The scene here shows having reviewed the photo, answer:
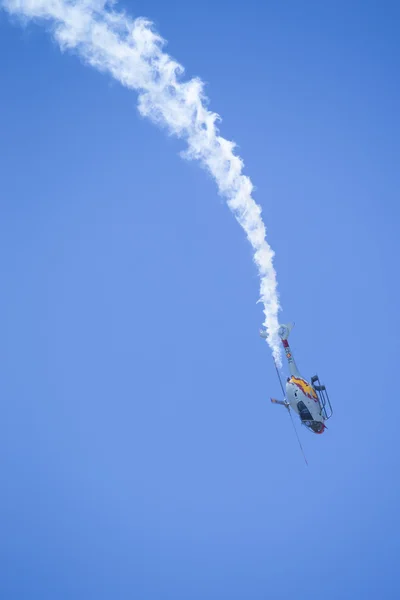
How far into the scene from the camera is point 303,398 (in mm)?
38125

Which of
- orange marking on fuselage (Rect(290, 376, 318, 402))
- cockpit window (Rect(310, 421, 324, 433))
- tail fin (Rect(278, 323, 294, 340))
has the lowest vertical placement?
cockpit window (Rect(310, 421, 324, 433))

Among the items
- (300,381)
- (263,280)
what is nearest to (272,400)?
(300,381)

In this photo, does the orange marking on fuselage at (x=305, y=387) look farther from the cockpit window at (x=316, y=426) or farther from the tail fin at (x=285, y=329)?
the tail fin at (x=285, y=329)

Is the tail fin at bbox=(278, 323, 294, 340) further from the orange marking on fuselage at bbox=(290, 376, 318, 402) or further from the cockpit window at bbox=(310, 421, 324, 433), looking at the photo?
the cockpit window at bbox=(310, 421, 324, 433)

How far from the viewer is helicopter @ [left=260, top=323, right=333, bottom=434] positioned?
38188 mm

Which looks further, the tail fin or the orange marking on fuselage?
the tail fin

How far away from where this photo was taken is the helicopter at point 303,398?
3819cm

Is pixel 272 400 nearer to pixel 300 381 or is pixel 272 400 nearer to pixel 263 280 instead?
pixel 300 381

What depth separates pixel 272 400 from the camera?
3906 cm

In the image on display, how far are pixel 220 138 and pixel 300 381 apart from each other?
776 inches

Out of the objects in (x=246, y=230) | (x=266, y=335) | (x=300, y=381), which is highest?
(x=246, y=230)

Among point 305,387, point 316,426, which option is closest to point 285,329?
point 305,387

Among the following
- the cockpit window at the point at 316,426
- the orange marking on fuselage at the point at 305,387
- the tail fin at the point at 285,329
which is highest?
the tail fin at the point at 285,329

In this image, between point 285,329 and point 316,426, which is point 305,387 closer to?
point 316,426
